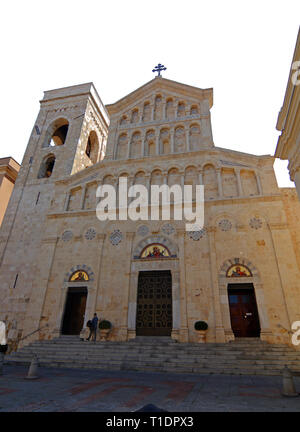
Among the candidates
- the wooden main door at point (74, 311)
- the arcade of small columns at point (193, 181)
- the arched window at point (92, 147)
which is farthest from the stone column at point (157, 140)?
A: the wooden main door at point (74, 311)

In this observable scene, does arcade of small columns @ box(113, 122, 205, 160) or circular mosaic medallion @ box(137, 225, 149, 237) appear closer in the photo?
circular mosaic medallion @ box(137, 225, 149, 237)

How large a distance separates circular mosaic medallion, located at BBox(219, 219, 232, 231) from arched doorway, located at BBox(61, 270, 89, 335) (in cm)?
938

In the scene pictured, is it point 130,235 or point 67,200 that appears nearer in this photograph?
point 130,235

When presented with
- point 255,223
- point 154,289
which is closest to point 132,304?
point 154,289

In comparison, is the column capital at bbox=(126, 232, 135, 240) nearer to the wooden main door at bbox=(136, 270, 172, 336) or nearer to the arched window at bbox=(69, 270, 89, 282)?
the wooden main door at bbox=(136, 270, 172, 336)

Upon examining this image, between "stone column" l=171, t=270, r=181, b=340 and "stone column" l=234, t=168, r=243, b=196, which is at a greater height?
"stone column" l=234, t=168, r=243, b=196

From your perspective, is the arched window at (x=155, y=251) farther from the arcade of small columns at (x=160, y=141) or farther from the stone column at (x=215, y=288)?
the arcade of small columns at (x=160, y=141)

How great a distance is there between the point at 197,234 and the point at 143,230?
3.64 metres

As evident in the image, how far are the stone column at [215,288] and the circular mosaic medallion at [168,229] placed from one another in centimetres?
234

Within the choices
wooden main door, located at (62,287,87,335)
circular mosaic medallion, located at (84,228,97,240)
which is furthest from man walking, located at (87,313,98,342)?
circular mosaic medallion, located at (84,228,97,240)

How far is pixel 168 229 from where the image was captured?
16656 millimetres

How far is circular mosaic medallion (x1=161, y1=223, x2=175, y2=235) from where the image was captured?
16547mm

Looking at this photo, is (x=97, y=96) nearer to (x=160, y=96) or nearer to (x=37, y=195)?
(x=160, y=96)

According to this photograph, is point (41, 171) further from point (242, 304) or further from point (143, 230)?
point (242, 304)
